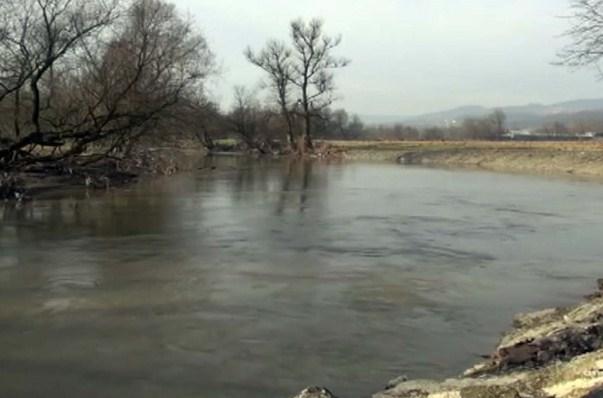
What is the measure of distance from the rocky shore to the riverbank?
113 feet

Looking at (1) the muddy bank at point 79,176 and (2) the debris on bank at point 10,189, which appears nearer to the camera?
(2) the debris on bank at point 10,189

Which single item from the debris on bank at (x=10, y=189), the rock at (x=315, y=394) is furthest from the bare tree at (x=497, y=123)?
the rock at (x=315, y=394)

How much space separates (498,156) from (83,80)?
3206cm

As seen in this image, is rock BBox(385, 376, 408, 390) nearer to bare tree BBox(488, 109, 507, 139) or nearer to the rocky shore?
the rocky shore

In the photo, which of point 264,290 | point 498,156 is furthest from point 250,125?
point 264,290

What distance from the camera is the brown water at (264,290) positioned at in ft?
24.1

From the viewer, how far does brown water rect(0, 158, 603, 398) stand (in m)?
7.33

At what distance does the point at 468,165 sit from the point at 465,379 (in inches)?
1845

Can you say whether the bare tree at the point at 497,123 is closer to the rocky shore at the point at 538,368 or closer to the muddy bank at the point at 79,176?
the muddy bank at the point at 79,176

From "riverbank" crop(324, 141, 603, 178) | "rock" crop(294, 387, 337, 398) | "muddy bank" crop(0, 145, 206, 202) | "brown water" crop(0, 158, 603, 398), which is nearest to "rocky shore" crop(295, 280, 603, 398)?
"rock" crop(294, 387, 337, 398)

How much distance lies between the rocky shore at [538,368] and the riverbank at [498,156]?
113ft

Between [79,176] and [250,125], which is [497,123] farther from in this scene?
[79,176]

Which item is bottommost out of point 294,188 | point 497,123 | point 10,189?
point 294,188

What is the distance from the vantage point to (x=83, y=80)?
2866 centimetres
